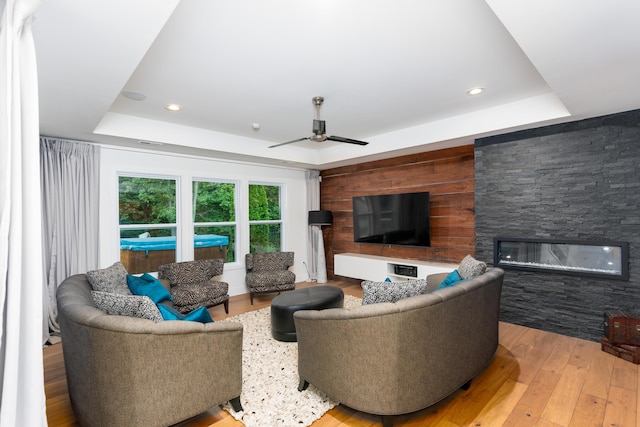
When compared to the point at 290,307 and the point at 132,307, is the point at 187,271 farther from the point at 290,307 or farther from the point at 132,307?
the point at 132,307

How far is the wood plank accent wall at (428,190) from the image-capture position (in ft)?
14.9

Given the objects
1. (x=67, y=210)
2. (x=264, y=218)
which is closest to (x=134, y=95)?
(x=67, y=210)

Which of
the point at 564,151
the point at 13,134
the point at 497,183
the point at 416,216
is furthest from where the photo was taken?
the point at 416,216

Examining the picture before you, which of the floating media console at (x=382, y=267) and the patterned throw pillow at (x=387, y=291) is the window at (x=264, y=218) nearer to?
the floating media console at (x=382, y=267)

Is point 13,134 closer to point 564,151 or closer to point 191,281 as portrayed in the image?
point 191,281

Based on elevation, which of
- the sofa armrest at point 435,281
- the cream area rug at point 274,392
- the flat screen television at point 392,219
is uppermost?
the flat screen television at point 392,219

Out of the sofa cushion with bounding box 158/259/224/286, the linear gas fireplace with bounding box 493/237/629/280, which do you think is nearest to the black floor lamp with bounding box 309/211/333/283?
the sofa cushion with bounding box 158/259/224/286

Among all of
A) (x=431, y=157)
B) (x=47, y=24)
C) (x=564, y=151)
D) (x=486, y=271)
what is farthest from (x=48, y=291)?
(x=564, y=151)

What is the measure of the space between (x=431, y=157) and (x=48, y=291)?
5.17 meters

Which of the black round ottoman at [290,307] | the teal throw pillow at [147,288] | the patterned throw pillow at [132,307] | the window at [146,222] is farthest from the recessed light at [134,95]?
the black round ottoman at [290,307]

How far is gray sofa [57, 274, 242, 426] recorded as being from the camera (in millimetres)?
1722

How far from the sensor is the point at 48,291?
3.59 m

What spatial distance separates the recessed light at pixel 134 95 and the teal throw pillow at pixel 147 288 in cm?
175

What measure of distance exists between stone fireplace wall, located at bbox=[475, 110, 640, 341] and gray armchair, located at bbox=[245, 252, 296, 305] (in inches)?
108
